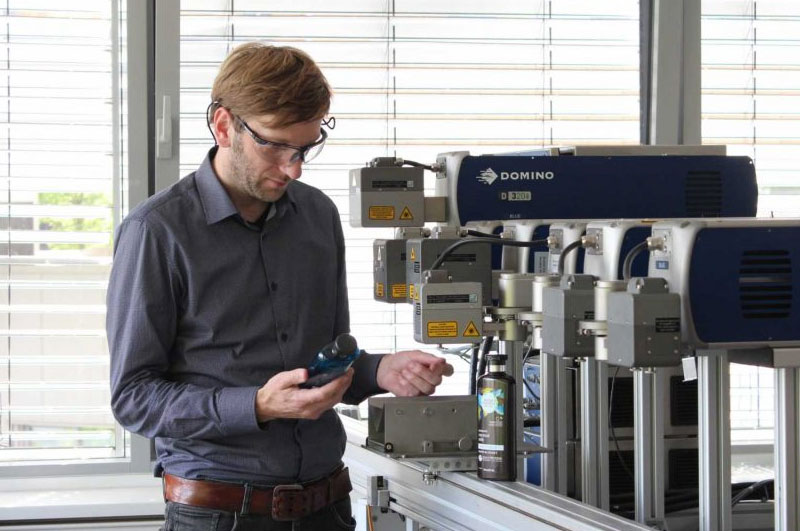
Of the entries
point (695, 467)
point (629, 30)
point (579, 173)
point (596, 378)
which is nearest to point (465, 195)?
point (579, 173)

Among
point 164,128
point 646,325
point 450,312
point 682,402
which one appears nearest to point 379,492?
point 450,312

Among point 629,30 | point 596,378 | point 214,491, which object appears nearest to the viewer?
point 214,491

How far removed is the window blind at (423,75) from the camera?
4180mm

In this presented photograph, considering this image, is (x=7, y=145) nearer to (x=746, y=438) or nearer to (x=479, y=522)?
(x=479, y=522)

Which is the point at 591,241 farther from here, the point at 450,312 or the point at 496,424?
the point at 496,424

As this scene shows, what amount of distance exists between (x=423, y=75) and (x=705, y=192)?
4.82ft

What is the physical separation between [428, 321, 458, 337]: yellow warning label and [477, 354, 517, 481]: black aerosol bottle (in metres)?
0.10

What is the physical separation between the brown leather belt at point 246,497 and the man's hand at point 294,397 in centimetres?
17

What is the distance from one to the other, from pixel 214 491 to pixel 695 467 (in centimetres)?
142

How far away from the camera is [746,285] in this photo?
2055 millimetres

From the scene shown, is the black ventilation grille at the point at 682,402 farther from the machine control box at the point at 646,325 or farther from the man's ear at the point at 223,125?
the man's ear at the point at 223,125

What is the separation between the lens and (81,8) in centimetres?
413

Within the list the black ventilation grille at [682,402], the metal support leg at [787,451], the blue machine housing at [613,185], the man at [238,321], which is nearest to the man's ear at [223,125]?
the man at [238,321]

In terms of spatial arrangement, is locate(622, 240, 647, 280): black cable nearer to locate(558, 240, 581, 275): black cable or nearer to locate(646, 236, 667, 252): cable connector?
locate(646, 236, 667, 252): cable connector
